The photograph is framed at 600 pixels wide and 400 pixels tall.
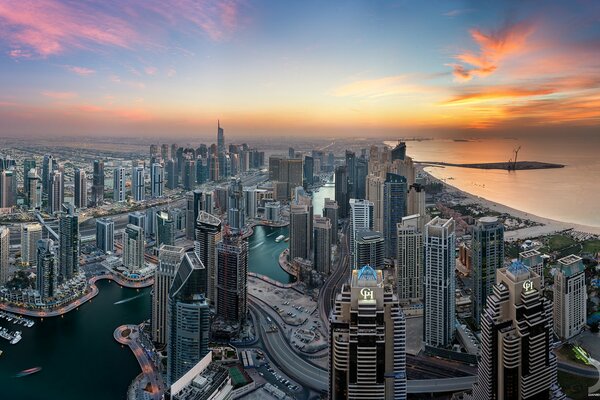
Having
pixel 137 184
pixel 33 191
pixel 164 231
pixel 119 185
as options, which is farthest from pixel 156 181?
pixel 164 231

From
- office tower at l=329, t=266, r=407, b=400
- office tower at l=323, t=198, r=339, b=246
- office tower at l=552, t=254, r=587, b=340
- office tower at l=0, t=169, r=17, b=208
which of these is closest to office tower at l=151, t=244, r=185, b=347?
office tower at l=329, t=266, r=407, b=400

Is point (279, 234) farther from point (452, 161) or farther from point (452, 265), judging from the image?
point (452, 265)

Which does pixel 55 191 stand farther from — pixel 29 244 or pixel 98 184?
pixel 29 244

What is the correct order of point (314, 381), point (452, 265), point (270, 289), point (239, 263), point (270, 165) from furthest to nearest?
1. point (270, 165)
2. point (270, 289)
3. point (239, 263)
4. point (452, 265)
5. point (314, 381)

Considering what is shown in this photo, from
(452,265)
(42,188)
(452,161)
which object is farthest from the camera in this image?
(42,188)

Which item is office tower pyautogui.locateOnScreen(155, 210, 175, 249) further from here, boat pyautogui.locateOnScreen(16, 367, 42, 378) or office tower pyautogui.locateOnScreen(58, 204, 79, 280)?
boat pyautogui.locateOnScreen(16, 367, 42, 378)

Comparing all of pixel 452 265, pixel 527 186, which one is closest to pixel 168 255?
pixel 452 265
